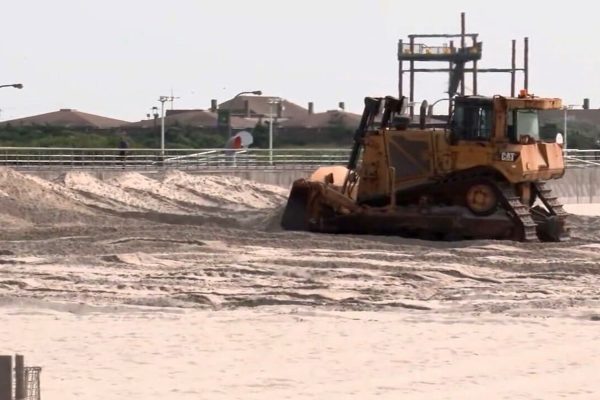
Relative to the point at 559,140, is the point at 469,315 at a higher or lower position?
lower

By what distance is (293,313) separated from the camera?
15.4m

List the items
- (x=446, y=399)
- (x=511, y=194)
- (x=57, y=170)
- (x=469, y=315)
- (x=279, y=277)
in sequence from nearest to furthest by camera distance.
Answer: (x=446, y=399)
(x=469, y=315)
(x=279, y=277)
(x=511, y=194)
(x=57, y=170)

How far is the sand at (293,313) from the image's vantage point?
11.5 meters

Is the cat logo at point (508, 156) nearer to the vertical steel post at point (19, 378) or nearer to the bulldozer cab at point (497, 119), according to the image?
the bulldozer cab at point (497, 119)

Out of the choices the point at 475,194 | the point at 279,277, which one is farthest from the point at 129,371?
the point at 475,194

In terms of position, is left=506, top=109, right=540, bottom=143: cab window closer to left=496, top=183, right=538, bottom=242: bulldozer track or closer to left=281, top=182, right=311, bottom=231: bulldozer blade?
left=496, top=183, right=538, bottom=242: bulldozer track

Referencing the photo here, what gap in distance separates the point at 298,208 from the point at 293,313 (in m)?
10.3

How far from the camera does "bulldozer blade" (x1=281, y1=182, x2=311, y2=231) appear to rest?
83.7 feet

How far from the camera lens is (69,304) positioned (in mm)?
15922

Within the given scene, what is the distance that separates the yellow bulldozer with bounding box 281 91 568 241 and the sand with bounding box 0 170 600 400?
0.61 m

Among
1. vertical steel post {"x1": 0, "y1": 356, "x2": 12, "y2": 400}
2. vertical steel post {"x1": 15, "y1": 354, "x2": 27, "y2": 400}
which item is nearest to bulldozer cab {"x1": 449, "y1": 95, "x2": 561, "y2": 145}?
vertical steel post {"x1": 15, "y1": 354, "x2": 27, "y2": 400}

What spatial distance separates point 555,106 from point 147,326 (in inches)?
455

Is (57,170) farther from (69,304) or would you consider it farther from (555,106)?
(69,304)

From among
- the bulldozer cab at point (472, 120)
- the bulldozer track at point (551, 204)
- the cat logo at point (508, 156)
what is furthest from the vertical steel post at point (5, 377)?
the bulldozer track at point (551, 204)
